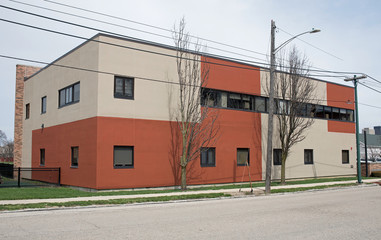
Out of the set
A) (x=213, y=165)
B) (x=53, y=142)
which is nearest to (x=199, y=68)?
(x=213, y=165)

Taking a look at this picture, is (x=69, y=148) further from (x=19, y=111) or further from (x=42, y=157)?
(x=19, y=111)

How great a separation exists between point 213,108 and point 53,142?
1035 cm

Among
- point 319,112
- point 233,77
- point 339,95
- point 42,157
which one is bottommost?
point 42,157

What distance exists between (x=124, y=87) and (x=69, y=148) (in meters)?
5.15

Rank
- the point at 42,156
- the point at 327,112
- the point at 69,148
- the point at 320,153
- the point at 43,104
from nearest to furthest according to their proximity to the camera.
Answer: the point at 69,148 → the point at 42,156 → the point at 43,104 → the point at 320,153 → the point at 327,112

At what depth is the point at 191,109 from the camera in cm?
2122

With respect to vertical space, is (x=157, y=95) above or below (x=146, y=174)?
above

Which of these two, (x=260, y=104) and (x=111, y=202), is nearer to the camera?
(x=111, y=202)

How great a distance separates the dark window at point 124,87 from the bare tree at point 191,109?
2882 mm

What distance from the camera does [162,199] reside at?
51.6 feet

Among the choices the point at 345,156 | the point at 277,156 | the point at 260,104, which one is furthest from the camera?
the point at 345,156

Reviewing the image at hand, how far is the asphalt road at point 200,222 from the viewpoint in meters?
8.60

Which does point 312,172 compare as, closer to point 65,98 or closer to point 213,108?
point 213,108

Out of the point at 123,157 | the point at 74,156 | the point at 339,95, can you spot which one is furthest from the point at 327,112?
the point at 74,156
